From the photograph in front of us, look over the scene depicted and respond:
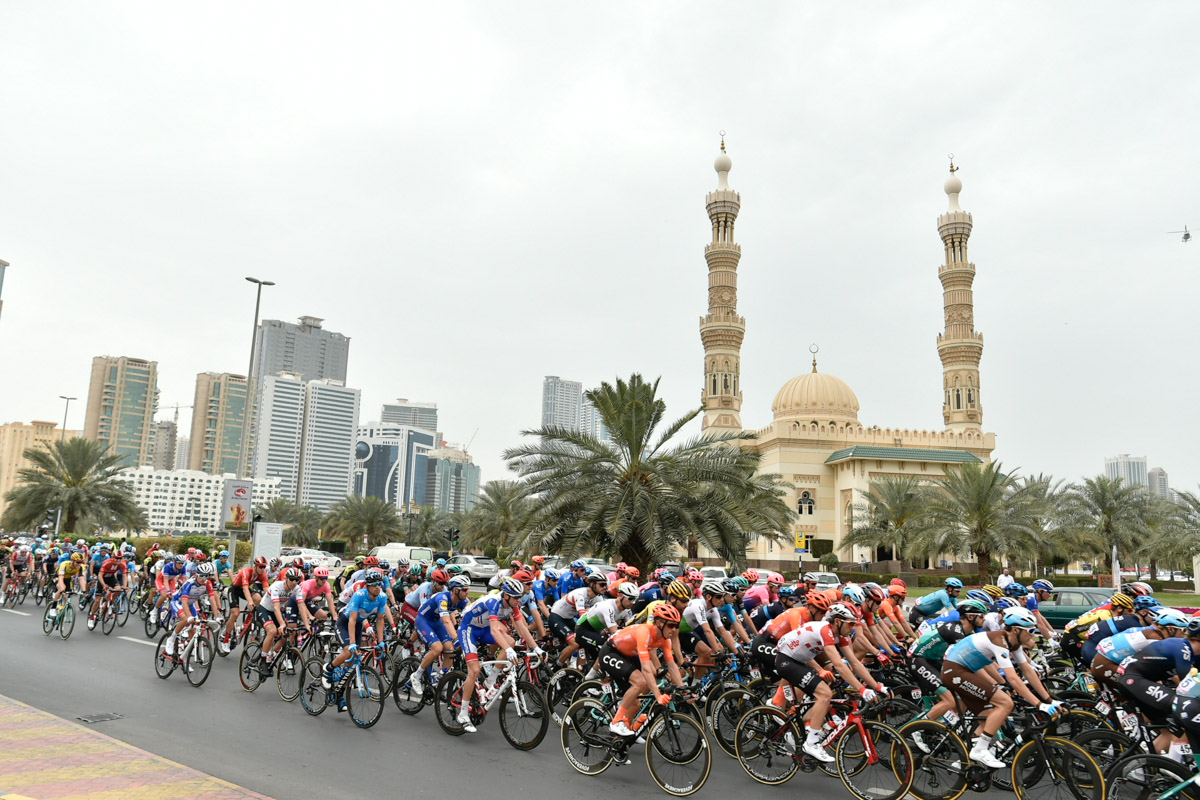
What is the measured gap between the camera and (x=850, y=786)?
21.4 ft

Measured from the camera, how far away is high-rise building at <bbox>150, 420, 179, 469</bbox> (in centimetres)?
19227

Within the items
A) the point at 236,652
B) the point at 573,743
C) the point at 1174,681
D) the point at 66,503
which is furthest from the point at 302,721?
the point at 66,503

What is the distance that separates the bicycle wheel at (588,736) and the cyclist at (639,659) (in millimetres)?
185

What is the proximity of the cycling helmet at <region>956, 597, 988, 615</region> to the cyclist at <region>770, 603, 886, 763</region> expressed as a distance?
998 millimetres

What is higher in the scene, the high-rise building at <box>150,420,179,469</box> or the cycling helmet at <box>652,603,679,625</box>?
the high-rise building at <box>150,420,179,469</box>

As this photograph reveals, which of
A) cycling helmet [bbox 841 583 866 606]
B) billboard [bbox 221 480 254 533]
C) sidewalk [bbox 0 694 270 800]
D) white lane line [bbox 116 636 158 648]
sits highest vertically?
billboard [bbox 221 480 254 533]

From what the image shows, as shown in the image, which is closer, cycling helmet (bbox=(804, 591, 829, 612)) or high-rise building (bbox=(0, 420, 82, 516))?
cycling helmet (bbox=(804, 591, 829, 612))

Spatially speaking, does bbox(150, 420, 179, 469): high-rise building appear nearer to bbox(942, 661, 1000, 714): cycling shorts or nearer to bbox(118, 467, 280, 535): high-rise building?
bbox(118, 467, 280, 535): high-rise building

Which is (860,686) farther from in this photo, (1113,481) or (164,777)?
(1113,481)

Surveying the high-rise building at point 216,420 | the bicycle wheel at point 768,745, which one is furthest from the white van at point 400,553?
the high-rise building at point 216,420

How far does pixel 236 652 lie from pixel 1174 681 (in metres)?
12.9

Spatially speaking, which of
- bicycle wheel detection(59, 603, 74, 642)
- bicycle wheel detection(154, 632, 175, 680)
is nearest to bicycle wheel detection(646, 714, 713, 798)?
bicycle wheel detection(154, 632, 175, 680)

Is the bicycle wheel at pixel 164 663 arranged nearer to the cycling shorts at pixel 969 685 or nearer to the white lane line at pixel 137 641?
the white lane line at pixel 137 641

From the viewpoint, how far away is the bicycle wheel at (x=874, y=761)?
20.7ft
